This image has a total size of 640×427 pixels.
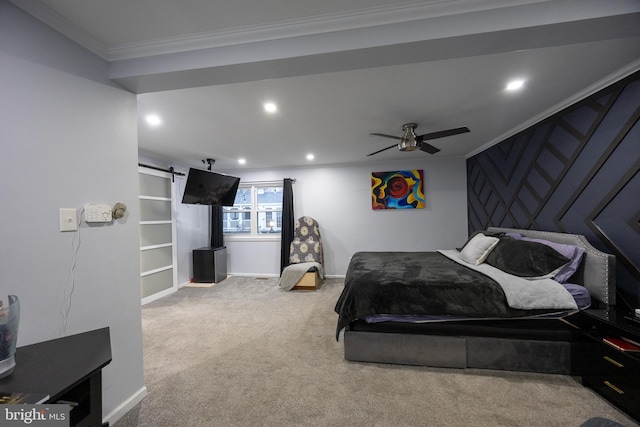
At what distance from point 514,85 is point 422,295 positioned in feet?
6.51

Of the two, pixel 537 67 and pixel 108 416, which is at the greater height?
pixel 537 67

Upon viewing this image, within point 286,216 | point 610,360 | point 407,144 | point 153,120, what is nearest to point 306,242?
point 286,216

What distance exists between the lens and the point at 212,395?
1.82m

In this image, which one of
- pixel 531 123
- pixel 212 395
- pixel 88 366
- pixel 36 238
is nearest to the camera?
pixel 88 366

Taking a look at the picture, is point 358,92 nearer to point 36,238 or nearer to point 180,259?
point 36,238

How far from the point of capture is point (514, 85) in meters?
2.12

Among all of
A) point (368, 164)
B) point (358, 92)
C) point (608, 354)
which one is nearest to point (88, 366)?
point (358, 92)

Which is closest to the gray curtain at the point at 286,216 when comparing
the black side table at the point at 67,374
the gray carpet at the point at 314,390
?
the gray carpet at the point at 314,390

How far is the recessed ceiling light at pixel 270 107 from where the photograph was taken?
2.36m

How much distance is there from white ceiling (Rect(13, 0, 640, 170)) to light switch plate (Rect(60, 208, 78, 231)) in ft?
2.94

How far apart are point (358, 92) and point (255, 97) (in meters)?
0.93

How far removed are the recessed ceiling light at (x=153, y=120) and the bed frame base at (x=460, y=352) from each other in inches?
115

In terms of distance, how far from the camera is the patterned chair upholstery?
190 inches

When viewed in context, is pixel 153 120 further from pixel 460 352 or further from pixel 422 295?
pixel 460 352
